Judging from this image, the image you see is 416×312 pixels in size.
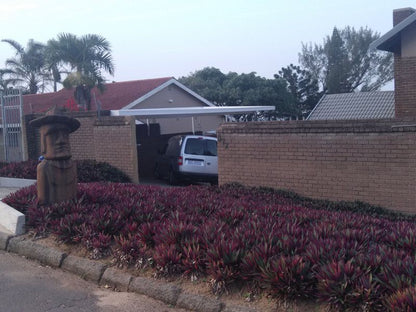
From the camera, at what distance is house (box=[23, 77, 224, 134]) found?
87.4ft

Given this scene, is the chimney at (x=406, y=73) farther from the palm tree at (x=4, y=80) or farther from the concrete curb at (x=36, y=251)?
the palm tree at (x=4, y=80)

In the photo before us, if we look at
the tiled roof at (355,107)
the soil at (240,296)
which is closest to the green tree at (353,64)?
the tiled roof at (355,107)

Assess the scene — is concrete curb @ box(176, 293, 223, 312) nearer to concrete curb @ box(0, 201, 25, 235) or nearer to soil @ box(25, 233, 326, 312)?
soil @ box(25, 233, 326, 312)

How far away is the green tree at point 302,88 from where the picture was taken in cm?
5084

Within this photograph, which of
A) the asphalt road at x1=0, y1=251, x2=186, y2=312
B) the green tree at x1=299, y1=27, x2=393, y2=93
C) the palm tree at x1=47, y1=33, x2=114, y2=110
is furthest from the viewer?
the green tree at x1=299, y1=27, x2=393, y2=93

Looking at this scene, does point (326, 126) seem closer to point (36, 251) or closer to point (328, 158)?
point (328, 158)

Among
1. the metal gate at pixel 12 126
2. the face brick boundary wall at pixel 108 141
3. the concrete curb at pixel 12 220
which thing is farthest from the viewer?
the metal gate at pixel 12 126

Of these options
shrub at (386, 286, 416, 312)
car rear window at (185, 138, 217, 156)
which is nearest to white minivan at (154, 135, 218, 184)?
car rear window at (185, 138, 217, 156)

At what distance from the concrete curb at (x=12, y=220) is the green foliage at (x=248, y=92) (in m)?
31.0

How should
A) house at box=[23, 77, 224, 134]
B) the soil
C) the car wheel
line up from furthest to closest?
1. house at box=[23, 77, 224, 134]
2. the car wheel
3. the soil

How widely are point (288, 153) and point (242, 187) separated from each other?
134 cm

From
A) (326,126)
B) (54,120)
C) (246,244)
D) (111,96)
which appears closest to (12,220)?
(54,120)

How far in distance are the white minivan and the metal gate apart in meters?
5.82

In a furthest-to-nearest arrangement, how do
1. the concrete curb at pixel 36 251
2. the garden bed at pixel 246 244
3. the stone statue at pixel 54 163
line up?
the stone statue at pixel 54 163 < the concrete curb at pixel 36 251 < the garden bed at pixel 246 244
